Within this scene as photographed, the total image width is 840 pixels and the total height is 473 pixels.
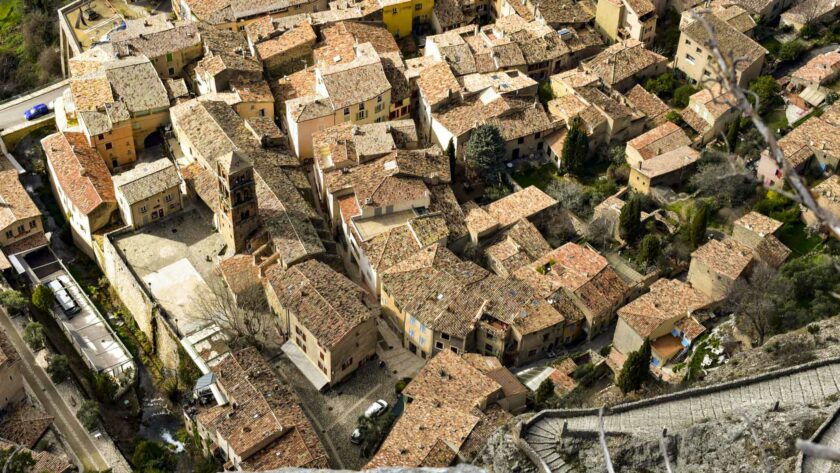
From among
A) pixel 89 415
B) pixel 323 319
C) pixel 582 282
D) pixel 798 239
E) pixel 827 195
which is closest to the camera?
pixel 89 415

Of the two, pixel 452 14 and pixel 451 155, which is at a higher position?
pixel 452 14

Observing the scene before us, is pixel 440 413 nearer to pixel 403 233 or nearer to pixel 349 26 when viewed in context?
pixel 403 233

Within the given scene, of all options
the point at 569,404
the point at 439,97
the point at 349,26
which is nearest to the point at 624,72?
the point at 439,97

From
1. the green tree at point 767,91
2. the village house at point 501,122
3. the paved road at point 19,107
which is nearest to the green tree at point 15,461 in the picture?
the village house at point 501,122

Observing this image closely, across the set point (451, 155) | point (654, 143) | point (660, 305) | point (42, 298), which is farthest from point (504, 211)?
point (42, 298)

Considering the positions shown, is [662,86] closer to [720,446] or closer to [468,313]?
[468,313]
